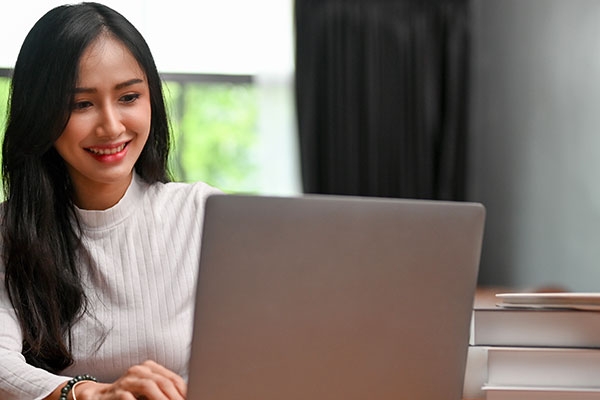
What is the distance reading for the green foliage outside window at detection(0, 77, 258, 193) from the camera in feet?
16.7

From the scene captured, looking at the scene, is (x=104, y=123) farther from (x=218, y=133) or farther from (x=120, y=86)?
(x=218, y=133)

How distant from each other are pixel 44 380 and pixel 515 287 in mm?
3691

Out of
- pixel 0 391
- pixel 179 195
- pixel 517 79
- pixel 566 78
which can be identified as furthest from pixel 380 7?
pixel 0 391

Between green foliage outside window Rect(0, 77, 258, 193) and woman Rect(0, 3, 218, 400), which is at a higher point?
woman Rect(0, 3, 218, 400)

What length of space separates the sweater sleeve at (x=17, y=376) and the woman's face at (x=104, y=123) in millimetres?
277

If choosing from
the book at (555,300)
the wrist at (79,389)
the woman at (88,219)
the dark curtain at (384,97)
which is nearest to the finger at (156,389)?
the wrist at (79,389)

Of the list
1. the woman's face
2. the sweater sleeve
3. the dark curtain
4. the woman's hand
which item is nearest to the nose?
the woman's face

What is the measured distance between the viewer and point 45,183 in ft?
5.15

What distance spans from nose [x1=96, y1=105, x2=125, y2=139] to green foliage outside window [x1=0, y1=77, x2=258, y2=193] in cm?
353

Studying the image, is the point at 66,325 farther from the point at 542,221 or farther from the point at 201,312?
the point at 542,221

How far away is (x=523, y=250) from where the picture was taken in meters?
4.64

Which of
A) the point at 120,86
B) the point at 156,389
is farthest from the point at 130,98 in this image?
the point at 156,389

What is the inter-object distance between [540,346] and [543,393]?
67 millimetres

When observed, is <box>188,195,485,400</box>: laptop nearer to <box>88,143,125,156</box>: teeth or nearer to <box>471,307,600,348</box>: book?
<box>471,307,600,348</box>: book
